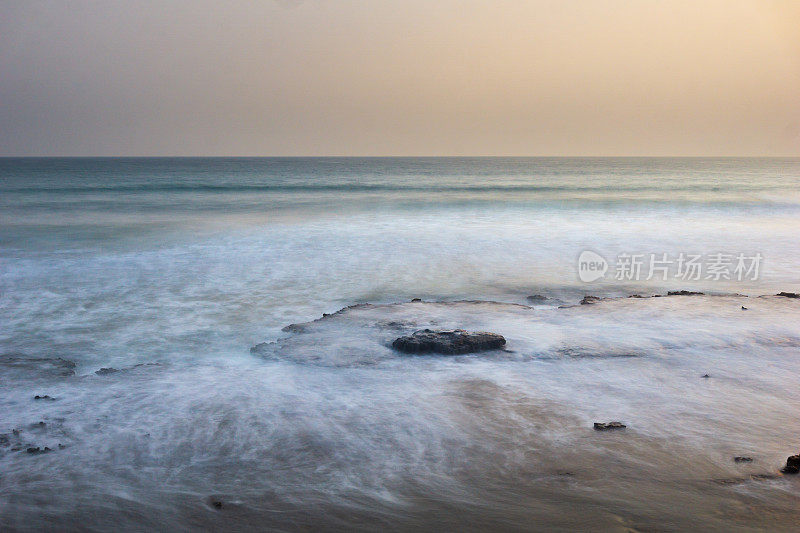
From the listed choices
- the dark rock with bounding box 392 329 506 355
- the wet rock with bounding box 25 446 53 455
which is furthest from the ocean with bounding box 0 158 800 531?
the dark rock with bounding box 392 329 506 355

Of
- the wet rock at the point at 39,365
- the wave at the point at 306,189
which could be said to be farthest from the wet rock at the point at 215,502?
the wave at the point at 306,189

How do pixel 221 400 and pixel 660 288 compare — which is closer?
pixel 221 400

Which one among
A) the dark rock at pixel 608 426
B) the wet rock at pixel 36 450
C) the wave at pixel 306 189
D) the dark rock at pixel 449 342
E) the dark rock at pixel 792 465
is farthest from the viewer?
the wave at pixel 306 189

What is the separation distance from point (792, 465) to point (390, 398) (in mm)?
2844

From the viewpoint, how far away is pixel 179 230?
65.0 feet

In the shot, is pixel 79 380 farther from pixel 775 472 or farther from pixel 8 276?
pixel 8 276

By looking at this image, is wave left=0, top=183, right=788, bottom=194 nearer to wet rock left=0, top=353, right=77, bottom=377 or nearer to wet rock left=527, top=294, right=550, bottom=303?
wet rock left=527, top=294, right=550, bottom=303

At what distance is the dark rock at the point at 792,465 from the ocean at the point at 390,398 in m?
0.08

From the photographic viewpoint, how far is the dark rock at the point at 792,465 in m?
3.76

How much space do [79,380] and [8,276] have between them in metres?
7.34

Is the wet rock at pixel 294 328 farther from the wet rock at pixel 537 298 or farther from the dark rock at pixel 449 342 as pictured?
the wet rock at pixel 537 298

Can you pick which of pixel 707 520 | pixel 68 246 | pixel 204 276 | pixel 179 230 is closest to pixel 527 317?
pixel 707 520

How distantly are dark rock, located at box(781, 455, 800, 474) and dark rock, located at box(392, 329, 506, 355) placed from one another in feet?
9.69

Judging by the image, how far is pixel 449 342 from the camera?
6324 mm
